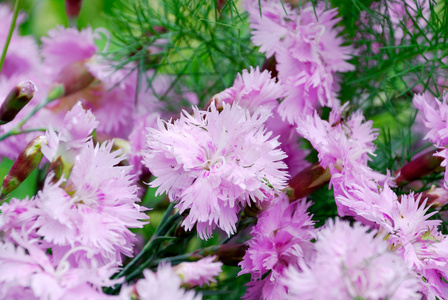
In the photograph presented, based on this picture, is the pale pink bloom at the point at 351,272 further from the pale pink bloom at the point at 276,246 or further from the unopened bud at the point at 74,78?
the unopened bud at the point at 74,78

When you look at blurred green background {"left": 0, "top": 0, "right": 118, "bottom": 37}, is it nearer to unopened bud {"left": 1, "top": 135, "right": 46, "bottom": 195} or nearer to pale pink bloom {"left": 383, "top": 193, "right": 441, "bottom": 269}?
unopened bud {"left": 1, "top": 135, "right": 46, "bottom": 195}

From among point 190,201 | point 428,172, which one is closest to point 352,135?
point 428,172

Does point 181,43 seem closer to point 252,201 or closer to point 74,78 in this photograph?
point 74,78

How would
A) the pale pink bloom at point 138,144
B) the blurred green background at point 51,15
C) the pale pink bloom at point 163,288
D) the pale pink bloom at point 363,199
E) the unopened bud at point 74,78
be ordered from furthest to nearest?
the blurred green background at point 51,15
the unopened bud at point 74,78
the pale pink bloom at point 138,144
the pale pink bloom at point 363,199
the pale pink bloom at point 163,288

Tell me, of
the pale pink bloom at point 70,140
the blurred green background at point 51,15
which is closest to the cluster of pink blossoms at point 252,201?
the pale pink bloom at point 70,140

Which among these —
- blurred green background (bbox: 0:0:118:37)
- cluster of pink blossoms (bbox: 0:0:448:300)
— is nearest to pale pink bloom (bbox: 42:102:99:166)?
cluster of pink blossoms (bbox: 0:0:448:300)

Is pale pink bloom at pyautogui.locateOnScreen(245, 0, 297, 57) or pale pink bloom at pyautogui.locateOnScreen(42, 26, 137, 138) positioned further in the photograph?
pale pink bloom at pyautogui.locateOnScreen(42, 26, 137, 138)

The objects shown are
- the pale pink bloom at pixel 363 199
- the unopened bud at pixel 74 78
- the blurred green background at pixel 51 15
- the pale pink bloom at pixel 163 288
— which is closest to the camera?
the pale pink bloom at pixel 163 288
